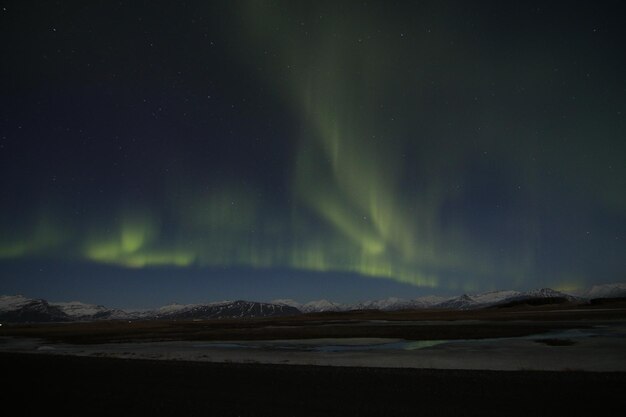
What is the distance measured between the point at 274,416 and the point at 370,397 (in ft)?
15.1

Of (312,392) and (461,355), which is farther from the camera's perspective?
(461,355)

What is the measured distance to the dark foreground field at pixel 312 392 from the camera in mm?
14758

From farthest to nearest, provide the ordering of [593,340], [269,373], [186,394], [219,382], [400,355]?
[593,340], [400,355], [269,373], [219,382], [186,394]

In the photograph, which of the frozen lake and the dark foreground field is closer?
the dark foreground field

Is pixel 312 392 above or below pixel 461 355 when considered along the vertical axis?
above

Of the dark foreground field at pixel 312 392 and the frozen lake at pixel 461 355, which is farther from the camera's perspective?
the frozen lake at pixel 461 355

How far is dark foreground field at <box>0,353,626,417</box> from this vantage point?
14.8m

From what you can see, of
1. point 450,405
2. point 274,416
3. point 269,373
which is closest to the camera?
point 274,416

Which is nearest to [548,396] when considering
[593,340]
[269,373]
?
[269,373]

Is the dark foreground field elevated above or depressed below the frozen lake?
above

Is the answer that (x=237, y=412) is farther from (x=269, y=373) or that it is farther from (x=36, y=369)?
(x=36, y=369)

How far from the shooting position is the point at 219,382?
69.5ft

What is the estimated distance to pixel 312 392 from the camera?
17.9 m

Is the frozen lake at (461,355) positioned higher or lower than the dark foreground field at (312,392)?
lower
